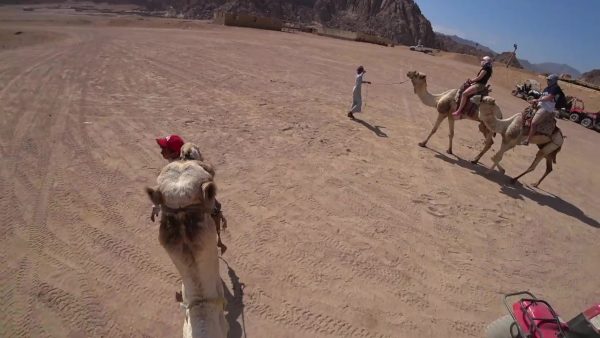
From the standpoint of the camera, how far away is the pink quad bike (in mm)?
3426

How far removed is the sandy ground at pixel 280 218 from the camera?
497cm

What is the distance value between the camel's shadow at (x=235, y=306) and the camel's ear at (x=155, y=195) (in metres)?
2.43

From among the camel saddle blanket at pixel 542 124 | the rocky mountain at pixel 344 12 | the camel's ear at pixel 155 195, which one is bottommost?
the camel saddle blanket at pixel 542 124

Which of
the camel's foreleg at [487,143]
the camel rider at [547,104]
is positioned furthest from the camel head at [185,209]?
the camel's foreleg at [487,143]

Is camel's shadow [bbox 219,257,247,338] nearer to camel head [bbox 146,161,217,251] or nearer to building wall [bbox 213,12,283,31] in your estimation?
camel head [bbox 146,161,217,251]

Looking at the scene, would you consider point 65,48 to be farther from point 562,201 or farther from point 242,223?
point 562,201

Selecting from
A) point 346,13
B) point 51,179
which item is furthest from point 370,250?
point 346,13

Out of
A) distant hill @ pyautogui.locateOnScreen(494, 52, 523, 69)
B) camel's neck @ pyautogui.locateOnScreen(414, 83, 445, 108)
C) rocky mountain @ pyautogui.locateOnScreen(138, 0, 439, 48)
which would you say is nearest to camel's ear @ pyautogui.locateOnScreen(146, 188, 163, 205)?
camel's neck @ pyautogui.locateOnScreen(414, 83, 445, 108)

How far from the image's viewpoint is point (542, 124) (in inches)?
364

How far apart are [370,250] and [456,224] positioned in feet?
7.32

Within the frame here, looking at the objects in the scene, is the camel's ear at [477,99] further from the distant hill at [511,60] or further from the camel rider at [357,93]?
the distant hill at [511,60]

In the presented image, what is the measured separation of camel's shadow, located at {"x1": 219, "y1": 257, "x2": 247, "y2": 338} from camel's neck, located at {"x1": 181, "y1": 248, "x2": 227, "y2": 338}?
6.16ft

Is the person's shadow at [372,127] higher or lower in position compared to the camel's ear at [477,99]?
lower

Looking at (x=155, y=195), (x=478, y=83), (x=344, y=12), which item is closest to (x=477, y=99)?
(x=478, y=83)
